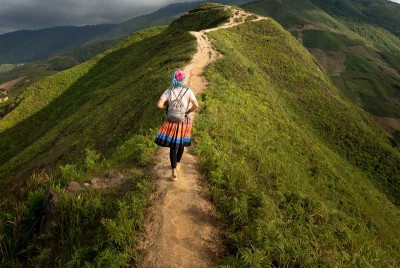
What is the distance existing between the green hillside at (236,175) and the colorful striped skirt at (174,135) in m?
1.45

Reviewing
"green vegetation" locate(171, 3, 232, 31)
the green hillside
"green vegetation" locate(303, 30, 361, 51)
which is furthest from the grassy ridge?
"green vegetation" locate(303, 30, 361, 51)

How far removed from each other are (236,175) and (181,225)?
3344 mm

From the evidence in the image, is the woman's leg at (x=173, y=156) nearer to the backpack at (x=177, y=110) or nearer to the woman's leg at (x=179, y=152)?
the woman's leg at (x=179, y=152)

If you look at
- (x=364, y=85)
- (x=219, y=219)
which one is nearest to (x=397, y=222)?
(x=219, y=219)

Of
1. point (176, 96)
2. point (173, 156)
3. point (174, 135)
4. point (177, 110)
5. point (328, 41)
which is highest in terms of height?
point (176, 96)

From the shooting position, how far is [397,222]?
29281 millimetres

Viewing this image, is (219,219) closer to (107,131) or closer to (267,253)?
(267,253)

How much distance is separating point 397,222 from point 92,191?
97.9ft

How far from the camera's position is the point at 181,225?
891cm

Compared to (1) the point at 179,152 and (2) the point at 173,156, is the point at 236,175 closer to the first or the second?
(1) the point at 179,152

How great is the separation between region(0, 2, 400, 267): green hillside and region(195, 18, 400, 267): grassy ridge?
0.21 ft

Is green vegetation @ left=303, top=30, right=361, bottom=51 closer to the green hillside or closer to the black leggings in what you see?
the green hillside

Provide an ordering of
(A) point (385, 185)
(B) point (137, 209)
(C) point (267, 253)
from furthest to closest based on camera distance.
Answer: (A) point (385, 185) < (B) point (137, 209) < (C) point (267, 253)

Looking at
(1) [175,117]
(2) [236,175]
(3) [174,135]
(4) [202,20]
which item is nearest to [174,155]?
(3) [174,135]
